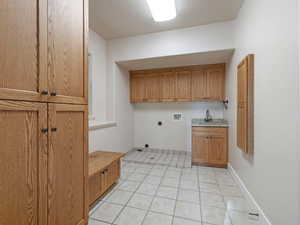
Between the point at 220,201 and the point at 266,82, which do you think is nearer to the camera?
the point at 266,82

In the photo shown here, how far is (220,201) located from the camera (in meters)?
1.82

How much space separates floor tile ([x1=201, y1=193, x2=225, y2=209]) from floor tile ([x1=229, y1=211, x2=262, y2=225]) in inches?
5.9

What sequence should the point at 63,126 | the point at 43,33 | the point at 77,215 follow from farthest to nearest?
the point at 77,215 → the point at 63,126 → the point at 43,33

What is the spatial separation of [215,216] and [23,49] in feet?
7.32

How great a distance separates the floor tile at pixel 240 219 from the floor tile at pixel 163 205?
0.65 metres

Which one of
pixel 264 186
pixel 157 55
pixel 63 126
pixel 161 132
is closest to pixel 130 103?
pixel 161 132

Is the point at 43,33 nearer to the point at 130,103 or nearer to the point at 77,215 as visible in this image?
the point at 77,215

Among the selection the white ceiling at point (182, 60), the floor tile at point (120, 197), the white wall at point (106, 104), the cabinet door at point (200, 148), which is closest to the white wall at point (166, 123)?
the white wall at point (106, 104)

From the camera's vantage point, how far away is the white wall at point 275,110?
100 centimetres

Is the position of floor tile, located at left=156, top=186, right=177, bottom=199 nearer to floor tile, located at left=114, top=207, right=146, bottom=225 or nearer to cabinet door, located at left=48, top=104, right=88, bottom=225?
floor tile, located at left=114, top=207, right=146, bottom=225

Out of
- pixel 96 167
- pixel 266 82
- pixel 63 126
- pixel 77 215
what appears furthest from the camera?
pixel 96 167

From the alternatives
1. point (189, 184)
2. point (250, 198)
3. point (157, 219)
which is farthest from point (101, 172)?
point (250, 198)

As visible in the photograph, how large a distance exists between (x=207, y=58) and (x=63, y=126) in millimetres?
2972

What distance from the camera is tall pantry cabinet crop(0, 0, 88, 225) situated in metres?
0.75
